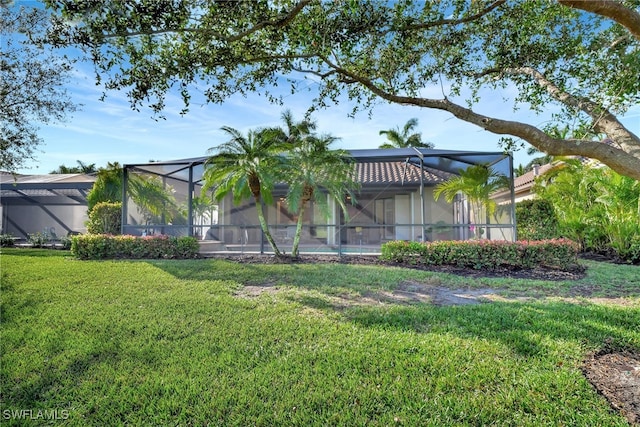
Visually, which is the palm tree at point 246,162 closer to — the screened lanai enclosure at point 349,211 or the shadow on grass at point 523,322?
the screened lanai enclosure at point 349,211

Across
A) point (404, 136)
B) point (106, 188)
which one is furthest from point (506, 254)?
point (404, 136)

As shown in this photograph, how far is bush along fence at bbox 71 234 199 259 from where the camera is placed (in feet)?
34.0

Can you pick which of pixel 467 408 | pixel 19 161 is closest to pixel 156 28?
pixel 467 408

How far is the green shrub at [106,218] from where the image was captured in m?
13.6

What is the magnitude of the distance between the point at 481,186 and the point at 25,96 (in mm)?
14176

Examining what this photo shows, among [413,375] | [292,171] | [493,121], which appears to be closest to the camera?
[413,375]

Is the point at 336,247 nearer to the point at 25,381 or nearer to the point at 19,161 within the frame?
the point at 25,381

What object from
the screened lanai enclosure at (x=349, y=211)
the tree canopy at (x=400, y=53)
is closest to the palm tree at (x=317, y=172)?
the screened lanai enclosure at (x=349, y=211)

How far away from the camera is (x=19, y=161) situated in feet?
36.1

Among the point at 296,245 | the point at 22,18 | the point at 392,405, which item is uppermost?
the point at 22,18

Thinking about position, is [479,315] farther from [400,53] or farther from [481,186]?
[481,186]

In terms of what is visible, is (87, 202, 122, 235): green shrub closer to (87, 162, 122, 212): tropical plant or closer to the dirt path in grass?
(87, 162, 122, 212): tropical plant

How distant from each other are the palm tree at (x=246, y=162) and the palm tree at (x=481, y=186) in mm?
5672

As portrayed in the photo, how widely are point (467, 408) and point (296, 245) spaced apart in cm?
794
